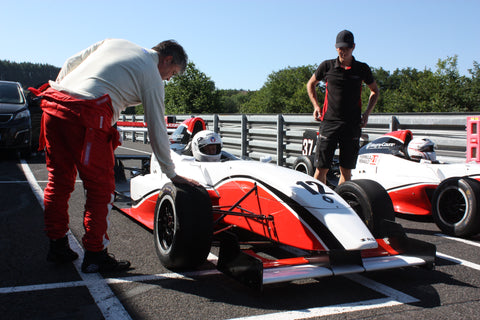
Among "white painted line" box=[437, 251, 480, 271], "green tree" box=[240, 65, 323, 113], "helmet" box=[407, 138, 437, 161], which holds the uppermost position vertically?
"green tree" box=[240, 65, 323, 113]

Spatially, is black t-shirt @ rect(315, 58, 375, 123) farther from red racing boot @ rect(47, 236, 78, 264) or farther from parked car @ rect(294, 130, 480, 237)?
red racing boot @ rect(47, 236, 78, 264)

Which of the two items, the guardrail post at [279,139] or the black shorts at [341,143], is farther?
the guardrail post at [279,139]

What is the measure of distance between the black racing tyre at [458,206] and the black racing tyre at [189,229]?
279 centimetres

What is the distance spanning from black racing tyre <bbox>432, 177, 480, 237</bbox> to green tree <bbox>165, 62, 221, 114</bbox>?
27.4 meters

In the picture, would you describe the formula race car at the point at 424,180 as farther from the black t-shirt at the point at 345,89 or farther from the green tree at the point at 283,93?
the green tree at the point at 283,93

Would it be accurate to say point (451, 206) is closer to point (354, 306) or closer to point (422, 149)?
point (422, 149)

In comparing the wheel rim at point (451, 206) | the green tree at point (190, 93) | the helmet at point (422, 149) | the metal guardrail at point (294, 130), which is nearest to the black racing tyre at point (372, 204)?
the wheel rim at point (451, 206)

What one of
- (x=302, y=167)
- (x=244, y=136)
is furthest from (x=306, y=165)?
(x=244, y=136)

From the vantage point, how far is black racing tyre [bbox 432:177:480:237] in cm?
458

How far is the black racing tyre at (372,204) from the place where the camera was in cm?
390

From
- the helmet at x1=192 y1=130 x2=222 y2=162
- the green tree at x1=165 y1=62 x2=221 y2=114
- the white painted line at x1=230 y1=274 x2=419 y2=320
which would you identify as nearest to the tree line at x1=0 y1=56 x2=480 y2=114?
the green tree at x1=165 y1=62 x2=221 y2=114

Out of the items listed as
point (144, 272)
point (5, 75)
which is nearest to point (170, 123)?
point (144, 272)

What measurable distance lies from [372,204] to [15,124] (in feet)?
30.1

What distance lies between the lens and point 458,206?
4.94 m
